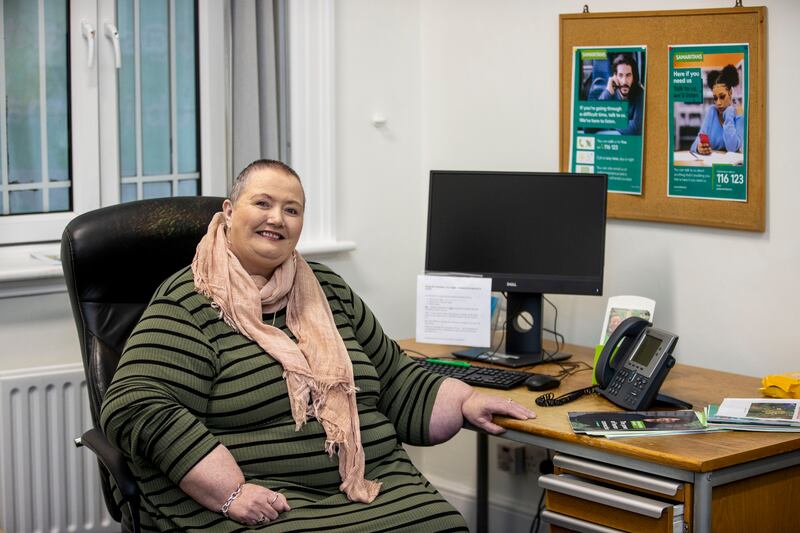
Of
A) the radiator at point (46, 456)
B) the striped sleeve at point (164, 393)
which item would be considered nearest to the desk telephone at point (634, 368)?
the striped sleeve at point (164, 393)

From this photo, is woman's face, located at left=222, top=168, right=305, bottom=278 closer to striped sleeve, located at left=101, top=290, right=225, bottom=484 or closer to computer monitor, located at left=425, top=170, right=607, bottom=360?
striped sleeve, located at left=101, top=290, right=225, bottom=484

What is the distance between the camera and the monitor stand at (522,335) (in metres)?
2.87

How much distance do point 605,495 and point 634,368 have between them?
0.35 m

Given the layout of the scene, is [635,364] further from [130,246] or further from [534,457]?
[130,246]

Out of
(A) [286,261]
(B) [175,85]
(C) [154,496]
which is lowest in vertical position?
(C) [154,496]

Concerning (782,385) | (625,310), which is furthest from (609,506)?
(625,310)

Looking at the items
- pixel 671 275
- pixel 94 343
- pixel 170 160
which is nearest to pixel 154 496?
pixel 94 343

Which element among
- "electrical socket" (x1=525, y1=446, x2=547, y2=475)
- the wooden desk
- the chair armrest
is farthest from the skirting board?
the chair armrest

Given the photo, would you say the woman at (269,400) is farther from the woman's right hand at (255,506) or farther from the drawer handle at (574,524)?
the drawer handle at (574,524)

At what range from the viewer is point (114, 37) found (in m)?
2.94

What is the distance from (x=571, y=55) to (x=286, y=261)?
1.11 meters

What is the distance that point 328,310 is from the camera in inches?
94.6

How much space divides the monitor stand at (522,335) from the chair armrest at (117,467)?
1.06m

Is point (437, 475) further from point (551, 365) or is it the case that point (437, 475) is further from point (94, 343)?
point (94, 343)
